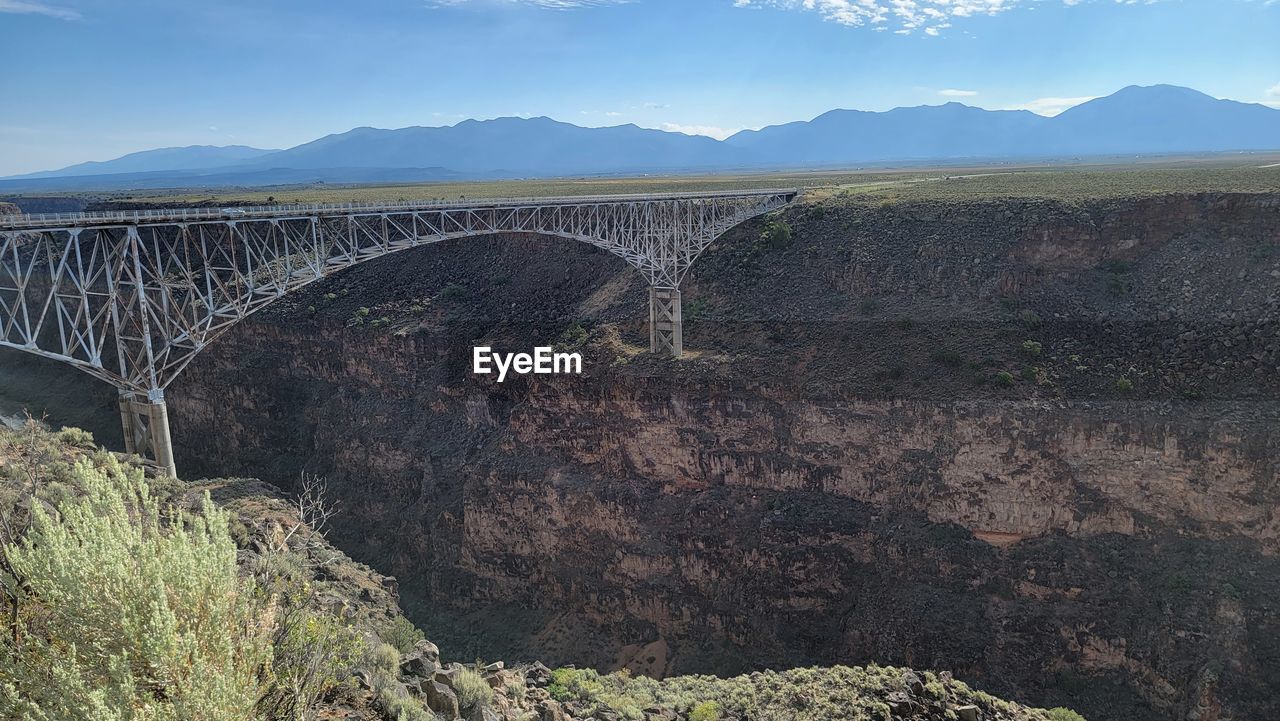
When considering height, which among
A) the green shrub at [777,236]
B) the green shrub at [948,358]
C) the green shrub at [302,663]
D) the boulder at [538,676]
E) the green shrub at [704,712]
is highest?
the green shrub at [777,236]

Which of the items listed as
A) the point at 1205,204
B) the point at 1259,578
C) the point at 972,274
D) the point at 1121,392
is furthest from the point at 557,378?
the point at 1205,204

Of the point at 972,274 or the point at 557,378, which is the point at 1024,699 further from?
the point at 557,378

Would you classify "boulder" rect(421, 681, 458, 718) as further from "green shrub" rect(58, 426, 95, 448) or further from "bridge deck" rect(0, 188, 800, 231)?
"bridge deck" rect(0, 188, 800, 231)

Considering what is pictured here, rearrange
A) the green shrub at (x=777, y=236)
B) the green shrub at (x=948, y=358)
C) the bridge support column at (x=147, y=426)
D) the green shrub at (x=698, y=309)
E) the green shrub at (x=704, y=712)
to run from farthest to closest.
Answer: the green shrub at (x=777, y=236)
the green shrub at (x=698, y=309)
the green shrub at (x=948, y=358)
the bridge support column at (x=147, y=426)
the green shrub at (x=704, y=712)

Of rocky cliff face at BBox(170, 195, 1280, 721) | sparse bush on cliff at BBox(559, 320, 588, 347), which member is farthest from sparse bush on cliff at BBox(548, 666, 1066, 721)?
sparse bush on cliff at BBox(559, 320, 588, 347)

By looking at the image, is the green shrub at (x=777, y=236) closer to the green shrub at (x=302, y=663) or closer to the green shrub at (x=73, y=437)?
the green shrub at (x=73, y=437)

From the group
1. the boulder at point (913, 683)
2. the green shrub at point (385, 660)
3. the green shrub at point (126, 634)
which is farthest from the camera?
the boulder at point (913, 683)

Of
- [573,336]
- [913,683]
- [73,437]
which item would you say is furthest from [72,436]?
[573,336]

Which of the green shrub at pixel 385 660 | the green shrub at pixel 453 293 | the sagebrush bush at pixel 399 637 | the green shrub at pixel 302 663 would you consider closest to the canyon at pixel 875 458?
the green shrub at pixel 453 293
